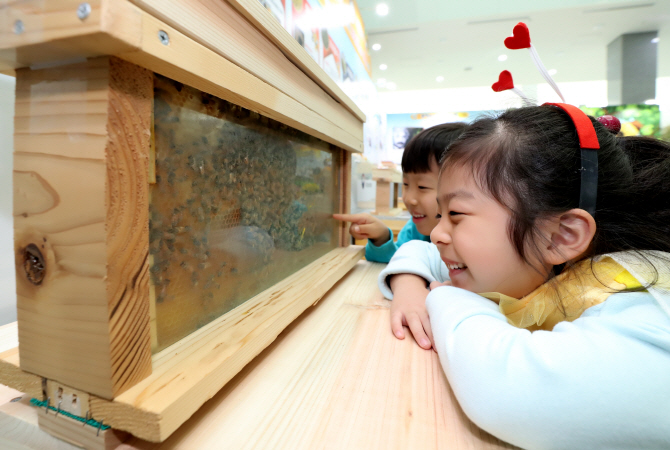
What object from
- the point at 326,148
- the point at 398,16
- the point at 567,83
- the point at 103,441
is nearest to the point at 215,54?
the point at 103,441

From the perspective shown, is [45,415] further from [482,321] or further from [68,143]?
[482,321]

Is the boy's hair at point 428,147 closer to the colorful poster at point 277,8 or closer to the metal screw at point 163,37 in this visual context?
the colorful poster at point 277,8

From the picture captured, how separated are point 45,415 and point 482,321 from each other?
0.53 m

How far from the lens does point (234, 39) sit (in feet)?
1.50

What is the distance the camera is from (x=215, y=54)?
42 cm

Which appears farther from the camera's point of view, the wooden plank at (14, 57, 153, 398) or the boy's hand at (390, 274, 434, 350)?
the boy's hand at (390, 274, 434, 350)

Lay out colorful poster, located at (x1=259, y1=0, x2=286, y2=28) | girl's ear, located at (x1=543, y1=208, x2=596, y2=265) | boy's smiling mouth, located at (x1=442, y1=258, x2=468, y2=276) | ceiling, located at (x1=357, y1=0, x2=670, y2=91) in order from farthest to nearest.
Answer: ceiling, located at (x1=357, y1=0, x2=670, y2=91) → colorful poster, located at (x1=259, y1=0, x2=286, y2=28) → boy's smiling mouth, located at (x1=442, y1=258, x2=468, y2=276) → girl's ear, located at (x1=543, y1=208, x2=596, y2=265)

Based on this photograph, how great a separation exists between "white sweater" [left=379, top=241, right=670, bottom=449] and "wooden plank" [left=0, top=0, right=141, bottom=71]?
487 millimetres

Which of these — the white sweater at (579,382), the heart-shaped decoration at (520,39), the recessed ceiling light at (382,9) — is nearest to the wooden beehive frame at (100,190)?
the white sweater at (579,382)

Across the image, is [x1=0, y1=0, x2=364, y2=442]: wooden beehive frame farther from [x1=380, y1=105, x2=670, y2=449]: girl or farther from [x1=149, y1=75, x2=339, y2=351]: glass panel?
[x1=380, y1=105, x2=670, y2=449]: girl

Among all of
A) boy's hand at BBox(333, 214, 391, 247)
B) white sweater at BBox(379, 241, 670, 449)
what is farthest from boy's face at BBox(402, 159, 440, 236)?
white sweater at BBox(379, 241, 670, 449)

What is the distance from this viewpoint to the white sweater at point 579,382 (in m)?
0.35

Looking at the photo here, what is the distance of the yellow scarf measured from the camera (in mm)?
466

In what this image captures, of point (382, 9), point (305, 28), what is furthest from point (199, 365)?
point (382, 9)
